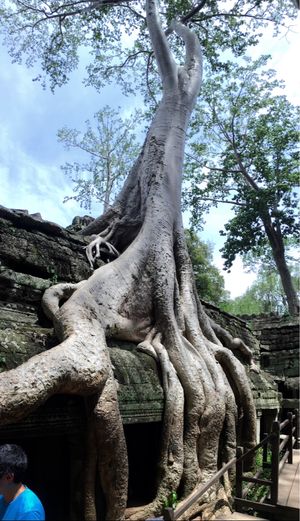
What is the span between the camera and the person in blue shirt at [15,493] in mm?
1485

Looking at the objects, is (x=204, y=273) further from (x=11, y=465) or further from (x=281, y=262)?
(x=11, y=465)

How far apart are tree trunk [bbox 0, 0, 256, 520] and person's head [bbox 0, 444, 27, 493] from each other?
35 cm

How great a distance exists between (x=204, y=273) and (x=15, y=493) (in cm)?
1525

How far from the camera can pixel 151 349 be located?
346cm

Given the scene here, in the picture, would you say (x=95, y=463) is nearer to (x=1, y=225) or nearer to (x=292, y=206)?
(x=1, y=225)

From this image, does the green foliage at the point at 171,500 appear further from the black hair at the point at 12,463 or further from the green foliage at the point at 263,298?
the green foliage at the point at 263,298

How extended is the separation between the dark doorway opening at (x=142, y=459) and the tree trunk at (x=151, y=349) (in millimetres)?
329

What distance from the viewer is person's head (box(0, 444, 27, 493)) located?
1.56 metres

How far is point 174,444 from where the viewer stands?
305cm

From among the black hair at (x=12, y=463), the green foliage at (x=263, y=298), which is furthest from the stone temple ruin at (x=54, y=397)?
the green foliage at (x=263, y=298)

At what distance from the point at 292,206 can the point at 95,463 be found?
30.7 feet

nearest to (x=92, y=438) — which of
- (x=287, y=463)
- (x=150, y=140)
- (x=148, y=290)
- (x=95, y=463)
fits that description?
(x=95, y=463)

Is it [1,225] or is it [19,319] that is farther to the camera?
[1,225]

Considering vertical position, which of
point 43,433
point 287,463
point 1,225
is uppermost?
point 1,225
